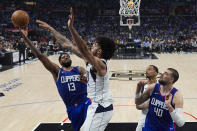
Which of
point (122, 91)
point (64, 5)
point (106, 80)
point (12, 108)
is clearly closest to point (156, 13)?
point (64, 5)

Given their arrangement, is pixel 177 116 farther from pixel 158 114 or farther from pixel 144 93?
pixel 144 93

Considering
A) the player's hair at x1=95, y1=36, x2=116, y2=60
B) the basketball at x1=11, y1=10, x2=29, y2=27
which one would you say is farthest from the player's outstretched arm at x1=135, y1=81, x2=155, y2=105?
the basketball at x1=11, y1=10, x2=29, y2=27

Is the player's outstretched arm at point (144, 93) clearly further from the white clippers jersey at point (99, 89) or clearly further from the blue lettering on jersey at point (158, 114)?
the white clippers jersey at point (99, 89)

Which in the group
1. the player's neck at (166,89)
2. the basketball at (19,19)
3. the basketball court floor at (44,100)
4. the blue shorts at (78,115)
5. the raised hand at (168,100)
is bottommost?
the basketball court floor at (44,100)

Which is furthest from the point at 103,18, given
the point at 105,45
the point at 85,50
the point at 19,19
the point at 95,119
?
the point at 85,50

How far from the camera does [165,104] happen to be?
267 centimetres

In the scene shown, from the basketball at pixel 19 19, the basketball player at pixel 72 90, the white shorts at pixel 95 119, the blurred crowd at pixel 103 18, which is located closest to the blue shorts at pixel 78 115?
the basketball player at pixel 72 90

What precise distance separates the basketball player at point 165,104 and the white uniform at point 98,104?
0.42 metres

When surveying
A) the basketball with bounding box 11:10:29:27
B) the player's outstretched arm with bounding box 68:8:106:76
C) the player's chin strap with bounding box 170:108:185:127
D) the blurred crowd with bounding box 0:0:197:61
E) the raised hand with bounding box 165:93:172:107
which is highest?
the blurred crowd with bounding box 0:0:197:61

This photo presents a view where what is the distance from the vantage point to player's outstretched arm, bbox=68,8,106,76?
2.62 meters

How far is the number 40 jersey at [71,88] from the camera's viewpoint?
354 centimetres

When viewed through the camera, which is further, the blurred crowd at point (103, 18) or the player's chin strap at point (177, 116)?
the blurred crowd at point (103, 18)

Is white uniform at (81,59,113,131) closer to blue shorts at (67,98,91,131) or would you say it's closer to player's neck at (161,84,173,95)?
blue shorts at (67,98,91,131)

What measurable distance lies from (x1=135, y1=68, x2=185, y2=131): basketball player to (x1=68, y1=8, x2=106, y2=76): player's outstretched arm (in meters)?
0.56
